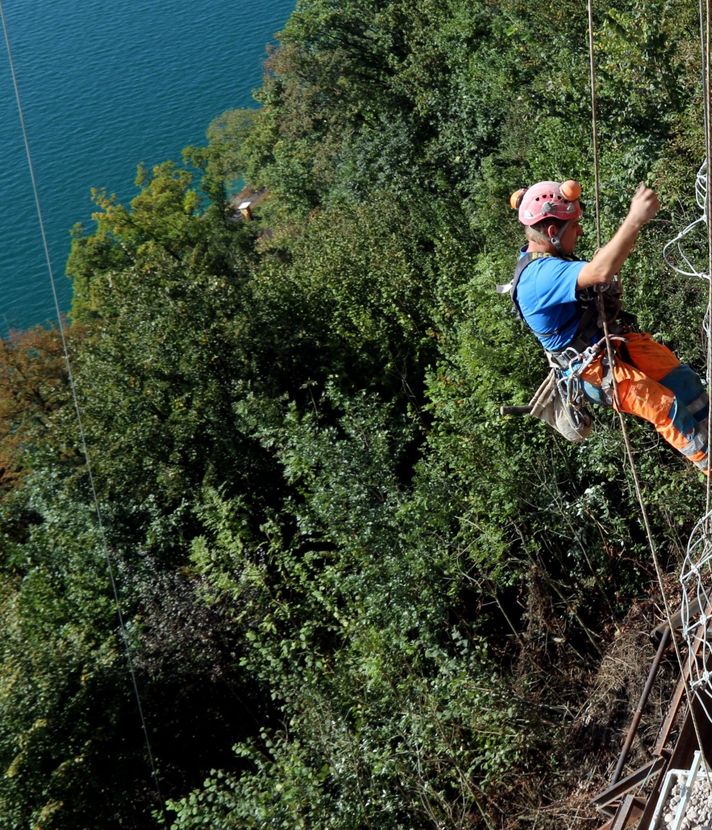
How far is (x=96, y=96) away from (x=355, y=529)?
35995 millimetres

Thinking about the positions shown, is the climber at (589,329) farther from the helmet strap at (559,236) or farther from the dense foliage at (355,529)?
the dense foliage at (355,529)

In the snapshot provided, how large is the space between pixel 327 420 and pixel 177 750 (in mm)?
5187

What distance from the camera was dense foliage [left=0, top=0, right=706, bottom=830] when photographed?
771 cm

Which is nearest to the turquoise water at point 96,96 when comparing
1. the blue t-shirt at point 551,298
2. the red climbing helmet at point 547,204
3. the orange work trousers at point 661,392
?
the blue t-shirt at point 551,298

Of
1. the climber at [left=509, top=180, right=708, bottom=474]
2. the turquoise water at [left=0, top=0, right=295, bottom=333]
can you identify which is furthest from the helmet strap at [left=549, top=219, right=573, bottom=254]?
the turquoise water at [left=0, top=0, right=295, bottom=333]

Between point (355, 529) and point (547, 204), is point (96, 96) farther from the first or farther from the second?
point (547, 204)

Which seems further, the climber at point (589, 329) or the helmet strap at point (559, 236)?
the helmet strap at point (559, 236)

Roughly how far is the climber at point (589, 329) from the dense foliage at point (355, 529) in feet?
11.4

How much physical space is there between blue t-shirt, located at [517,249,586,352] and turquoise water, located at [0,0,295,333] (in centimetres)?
2948

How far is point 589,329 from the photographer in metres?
4.95

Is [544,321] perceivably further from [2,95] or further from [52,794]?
[2,95]

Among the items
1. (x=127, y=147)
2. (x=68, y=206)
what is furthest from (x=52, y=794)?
(x=127, y=147)

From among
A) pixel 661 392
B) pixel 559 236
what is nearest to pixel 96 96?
pixel 559 236

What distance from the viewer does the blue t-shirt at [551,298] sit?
462cm
